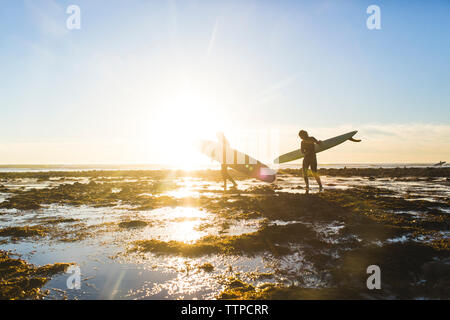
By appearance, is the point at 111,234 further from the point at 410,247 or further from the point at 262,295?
the point at 410,247

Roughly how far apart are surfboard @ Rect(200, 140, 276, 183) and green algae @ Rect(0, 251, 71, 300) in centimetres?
1132

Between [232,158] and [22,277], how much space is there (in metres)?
12.9

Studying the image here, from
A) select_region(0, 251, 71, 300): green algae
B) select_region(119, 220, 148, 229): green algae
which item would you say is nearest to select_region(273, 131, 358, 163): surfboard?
select_region(119, 220, 148, 229): green algae

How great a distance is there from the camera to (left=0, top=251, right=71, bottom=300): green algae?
379cm

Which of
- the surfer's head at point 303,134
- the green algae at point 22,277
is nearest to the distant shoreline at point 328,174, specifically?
the surfer's head at point 303,134

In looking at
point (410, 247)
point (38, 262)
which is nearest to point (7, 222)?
point (38, 262)

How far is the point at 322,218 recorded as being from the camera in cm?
852

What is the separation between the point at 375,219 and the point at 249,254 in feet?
16.5

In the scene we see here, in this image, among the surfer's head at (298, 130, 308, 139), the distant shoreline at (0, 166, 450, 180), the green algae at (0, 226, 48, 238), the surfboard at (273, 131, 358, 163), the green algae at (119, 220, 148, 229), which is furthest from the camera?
the distant shoreline at (0, 166, 450, 180)

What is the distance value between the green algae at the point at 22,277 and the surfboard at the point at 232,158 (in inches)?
446

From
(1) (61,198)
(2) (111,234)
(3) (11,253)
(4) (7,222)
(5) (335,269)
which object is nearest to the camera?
(5) (335,269)

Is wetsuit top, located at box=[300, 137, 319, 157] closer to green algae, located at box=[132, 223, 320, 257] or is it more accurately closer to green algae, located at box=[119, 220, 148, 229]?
green algae, located at box=[132, 223, 320, 257]

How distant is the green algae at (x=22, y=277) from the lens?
379 centimetres

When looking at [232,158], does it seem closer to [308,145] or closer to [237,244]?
[308,145]
